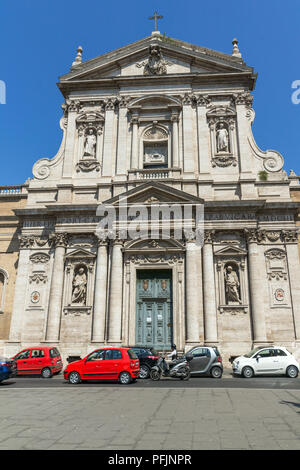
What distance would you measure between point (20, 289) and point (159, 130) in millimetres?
13420

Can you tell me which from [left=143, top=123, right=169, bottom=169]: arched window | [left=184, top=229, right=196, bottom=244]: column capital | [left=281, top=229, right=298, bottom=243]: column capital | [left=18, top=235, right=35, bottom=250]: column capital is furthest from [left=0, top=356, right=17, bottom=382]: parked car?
[left=281, top=229, right=298, bottom=243]: column capital

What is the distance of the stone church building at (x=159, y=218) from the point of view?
62.0ft

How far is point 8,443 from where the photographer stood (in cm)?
530

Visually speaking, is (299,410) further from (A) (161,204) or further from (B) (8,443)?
(A) (161,204)

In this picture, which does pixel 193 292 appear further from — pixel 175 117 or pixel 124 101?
pixel 124 101

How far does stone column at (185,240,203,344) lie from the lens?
59.5 ft

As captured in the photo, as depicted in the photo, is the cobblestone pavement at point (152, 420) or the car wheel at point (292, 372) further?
the car wheel at point (292, 372)

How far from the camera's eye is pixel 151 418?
693 cm

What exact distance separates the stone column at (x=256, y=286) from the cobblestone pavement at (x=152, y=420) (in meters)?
7.75

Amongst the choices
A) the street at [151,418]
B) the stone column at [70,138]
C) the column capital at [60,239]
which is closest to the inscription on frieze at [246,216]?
the column capital at [60,239]

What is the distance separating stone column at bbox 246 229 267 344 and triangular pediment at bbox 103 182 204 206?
4095 millimetres

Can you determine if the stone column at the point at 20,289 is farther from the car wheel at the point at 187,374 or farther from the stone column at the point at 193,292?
the car wheel at the point at 187,374

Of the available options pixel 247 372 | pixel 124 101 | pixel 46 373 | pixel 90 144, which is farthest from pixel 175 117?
pixel 46 373

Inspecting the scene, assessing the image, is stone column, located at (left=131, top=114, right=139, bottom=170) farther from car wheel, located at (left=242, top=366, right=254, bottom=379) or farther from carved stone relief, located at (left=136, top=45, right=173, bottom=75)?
car wheel, located at (left=242, top=366, right=254, bottom=379)
